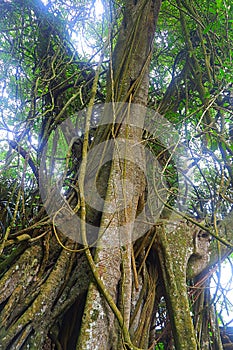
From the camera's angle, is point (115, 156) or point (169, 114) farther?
point (169, 114)

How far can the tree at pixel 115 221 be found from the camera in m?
1.17

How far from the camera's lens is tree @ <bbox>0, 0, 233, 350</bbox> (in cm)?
117

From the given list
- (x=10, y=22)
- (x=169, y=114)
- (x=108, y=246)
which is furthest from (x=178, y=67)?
(x=108, y=246)

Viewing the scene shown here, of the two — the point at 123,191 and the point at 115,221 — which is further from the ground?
the point at 123,191

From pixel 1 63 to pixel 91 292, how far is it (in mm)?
1947

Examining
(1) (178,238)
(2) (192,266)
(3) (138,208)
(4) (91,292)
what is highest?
(3) (138,208)

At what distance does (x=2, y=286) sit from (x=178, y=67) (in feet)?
6.85

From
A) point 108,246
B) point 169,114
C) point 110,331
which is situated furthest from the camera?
point 169,114

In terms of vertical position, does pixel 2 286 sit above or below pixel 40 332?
above

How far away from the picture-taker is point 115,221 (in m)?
1.35

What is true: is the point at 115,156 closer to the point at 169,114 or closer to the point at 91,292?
the point at 91,292

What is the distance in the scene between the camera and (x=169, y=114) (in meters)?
2.25

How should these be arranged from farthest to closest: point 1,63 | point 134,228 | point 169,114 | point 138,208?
point 1,63 → point 169,114 → point 138,208 → point 134,228

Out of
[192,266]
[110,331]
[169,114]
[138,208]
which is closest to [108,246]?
[110,331]
